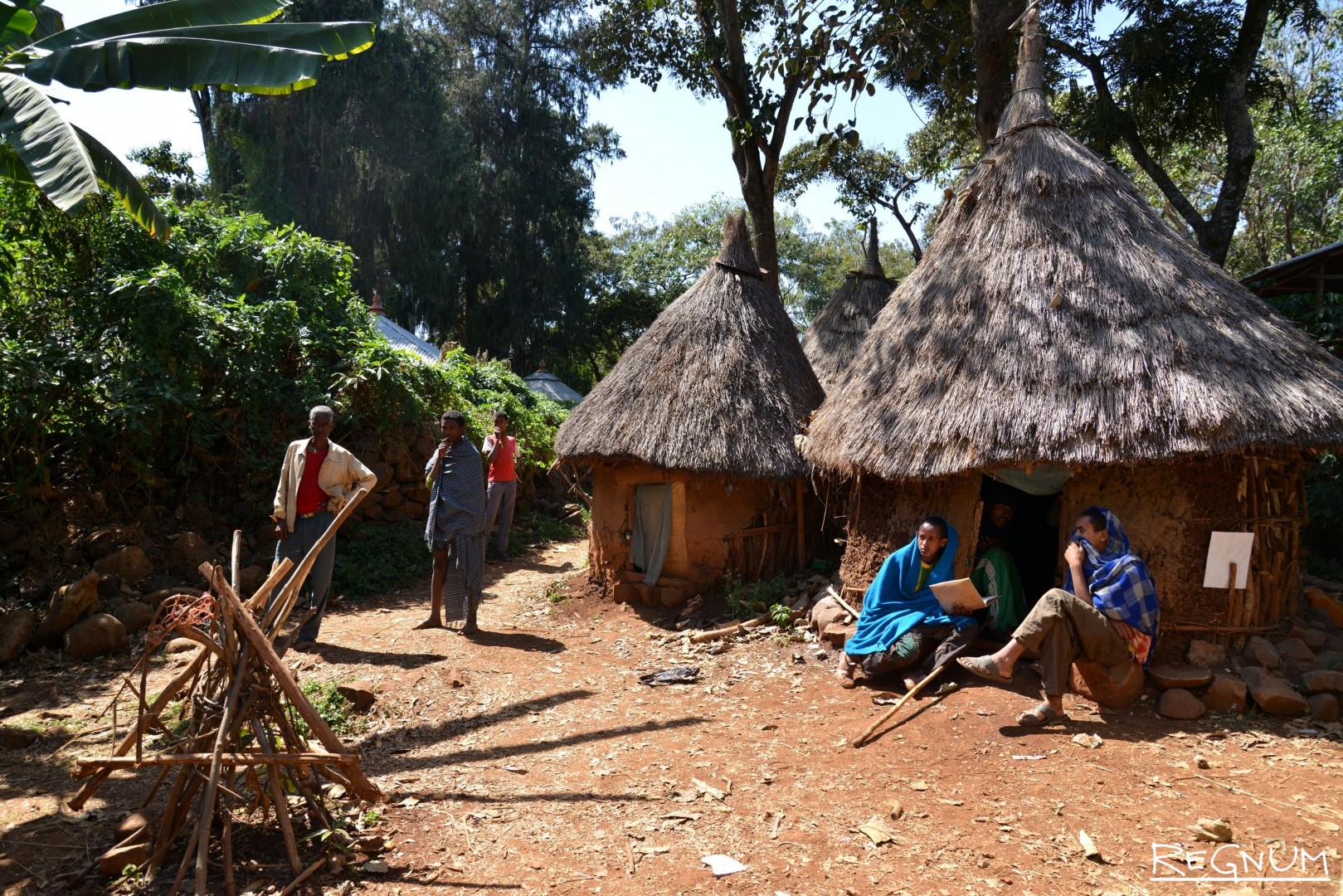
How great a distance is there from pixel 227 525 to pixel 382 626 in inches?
92.1

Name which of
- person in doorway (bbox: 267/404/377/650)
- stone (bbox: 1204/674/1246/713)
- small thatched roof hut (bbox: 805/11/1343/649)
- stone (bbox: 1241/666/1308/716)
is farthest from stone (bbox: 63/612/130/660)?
stone (bbox: 1241/666/1308/716)

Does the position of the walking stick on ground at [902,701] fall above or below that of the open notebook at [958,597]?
below

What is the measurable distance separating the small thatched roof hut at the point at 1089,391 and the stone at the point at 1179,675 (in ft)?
1.03

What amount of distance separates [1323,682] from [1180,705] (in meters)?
0.88

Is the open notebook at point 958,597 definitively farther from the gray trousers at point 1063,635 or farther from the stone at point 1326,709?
the stone at point 1326,709

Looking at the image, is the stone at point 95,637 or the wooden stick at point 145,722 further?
the stone at point 95,637

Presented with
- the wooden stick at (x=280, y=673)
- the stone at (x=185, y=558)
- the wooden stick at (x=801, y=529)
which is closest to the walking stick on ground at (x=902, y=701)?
the wooden stick at (x=280, y=673)

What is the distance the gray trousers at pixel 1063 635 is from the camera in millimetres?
4707

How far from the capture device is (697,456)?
764 centimetres

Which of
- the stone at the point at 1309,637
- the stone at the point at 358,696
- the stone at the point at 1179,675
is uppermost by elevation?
the stone at the point at 1309,637

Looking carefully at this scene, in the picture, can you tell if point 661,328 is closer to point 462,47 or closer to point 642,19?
point 642,19

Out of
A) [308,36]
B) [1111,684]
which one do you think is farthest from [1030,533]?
[308,36]

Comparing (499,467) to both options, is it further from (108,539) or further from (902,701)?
(902,701)

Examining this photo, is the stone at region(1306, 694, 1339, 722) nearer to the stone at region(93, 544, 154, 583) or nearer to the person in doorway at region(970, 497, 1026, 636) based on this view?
the person in doorway at region(970, 497, 1026, 636)
